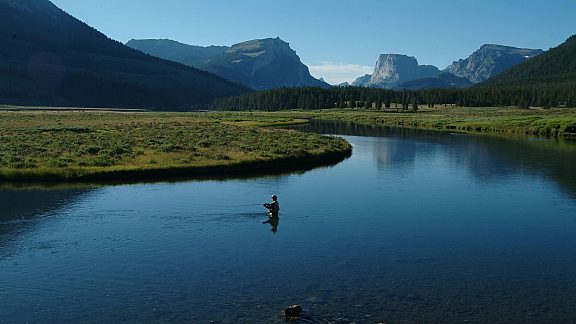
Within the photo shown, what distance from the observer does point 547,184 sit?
50.3 metres

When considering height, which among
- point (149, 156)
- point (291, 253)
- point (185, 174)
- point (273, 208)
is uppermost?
point (149, 156)

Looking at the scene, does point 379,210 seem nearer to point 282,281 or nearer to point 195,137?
point 282,281

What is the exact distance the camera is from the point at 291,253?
27688 mm

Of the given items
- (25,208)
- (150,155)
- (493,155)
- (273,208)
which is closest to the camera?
(273,208)

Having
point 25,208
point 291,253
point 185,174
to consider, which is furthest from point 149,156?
point 291,253

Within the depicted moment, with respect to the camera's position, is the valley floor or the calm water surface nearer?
the calm water surface

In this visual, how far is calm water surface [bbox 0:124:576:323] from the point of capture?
2056cm

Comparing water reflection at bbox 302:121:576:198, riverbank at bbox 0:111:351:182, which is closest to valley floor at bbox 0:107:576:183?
riverbank at bbox 0:111:351:182

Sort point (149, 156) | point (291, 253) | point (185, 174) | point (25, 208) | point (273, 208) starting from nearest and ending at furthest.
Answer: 1. point (291, 253)
2. point (273, 208)
3. point (25, 208)
4. point (185, 174)
5. point (149, 156)

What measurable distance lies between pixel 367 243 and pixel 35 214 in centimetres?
2177

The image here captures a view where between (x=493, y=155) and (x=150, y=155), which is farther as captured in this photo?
(x=493, y=155)

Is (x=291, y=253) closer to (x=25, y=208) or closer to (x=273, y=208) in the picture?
(x=273, y=208)

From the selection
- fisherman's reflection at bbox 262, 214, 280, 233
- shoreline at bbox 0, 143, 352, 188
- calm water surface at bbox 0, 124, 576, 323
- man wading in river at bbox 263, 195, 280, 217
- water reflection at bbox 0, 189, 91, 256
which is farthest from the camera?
shoreline at bbox 0, 143, 352, 188

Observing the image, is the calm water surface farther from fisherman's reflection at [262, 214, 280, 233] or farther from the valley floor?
the valley floor
